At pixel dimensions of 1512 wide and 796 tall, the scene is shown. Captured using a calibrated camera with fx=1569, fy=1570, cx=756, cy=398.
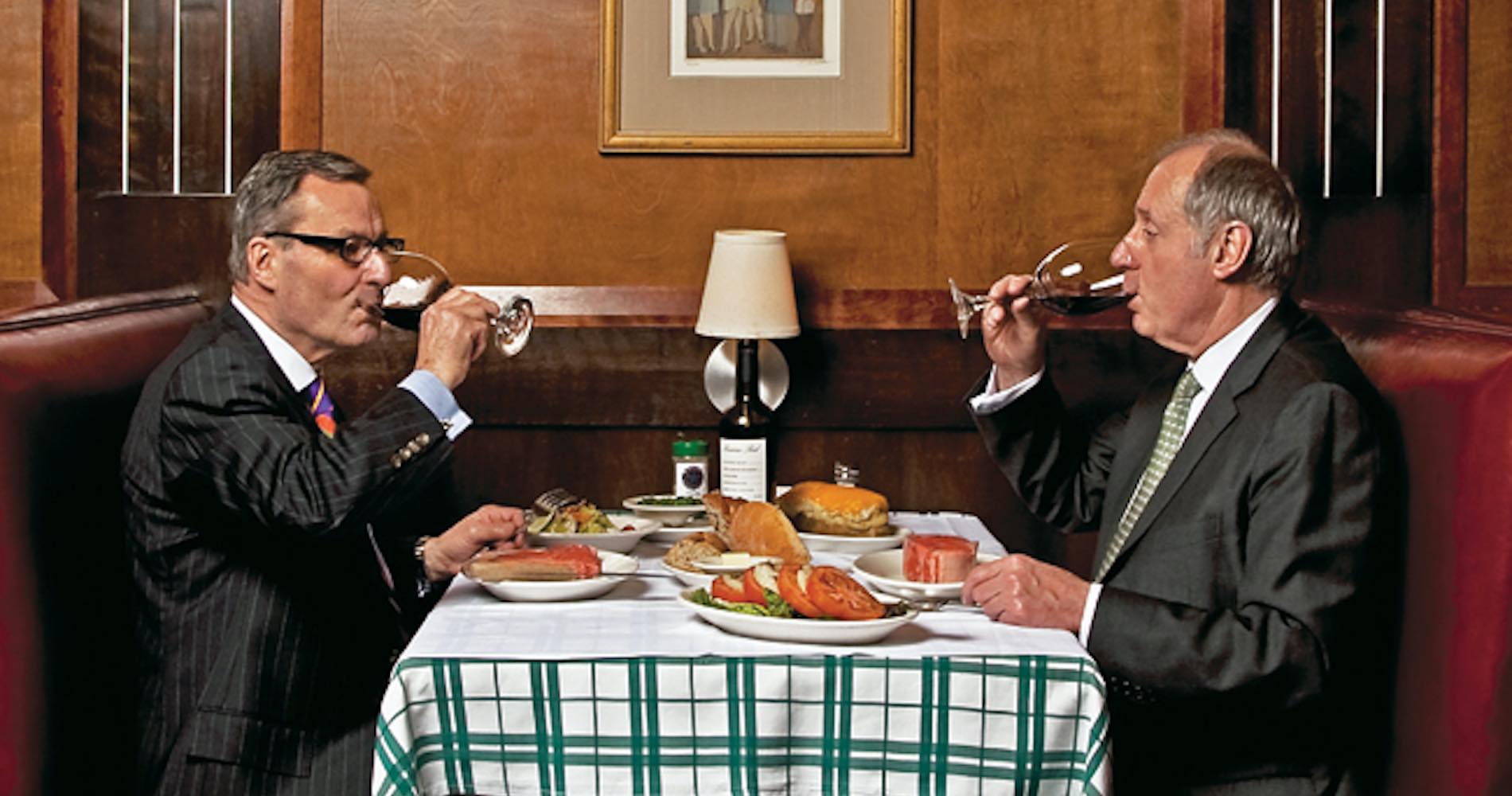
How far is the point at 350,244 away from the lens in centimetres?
252

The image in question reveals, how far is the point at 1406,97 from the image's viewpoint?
331 centimetres

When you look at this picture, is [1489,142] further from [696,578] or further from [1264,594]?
[696,578]

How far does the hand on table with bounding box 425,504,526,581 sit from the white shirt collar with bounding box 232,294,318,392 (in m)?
0.33

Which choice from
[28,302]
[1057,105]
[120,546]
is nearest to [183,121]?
[28,302]

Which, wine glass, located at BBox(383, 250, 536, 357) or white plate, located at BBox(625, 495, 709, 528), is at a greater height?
wine glass, located at BBox(383, 250, 536, 357)

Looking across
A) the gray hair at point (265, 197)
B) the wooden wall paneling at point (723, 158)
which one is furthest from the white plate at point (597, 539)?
the wooden wall paneling at point (723, 158)

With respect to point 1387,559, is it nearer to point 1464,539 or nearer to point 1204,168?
point 1464,539

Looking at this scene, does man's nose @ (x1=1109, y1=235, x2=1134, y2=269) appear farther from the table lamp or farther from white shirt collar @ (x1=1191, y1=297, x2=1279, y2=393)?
the table lamp

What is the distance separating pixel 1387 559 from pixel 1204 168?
637mm

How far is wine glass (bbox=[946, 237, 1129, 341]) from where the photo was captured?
8.44ft

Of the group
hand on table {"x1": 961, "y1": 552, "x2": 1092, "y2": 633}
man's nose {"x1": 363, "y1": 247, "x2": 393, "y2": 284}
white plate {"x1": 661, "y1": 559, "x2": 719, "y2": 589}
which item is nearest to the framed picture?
man's nose {"x1": 363, "y1": 247, "x2": 393, "y2": 284}

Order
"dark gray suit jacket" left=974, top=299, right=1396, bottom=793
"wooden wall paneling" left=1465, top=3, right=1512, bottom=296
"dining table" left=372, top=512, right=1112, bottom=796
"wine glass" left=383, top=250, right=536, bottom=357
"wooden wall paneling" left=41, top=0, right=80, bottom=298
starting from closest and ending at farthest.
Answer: "dining table" left=372, top=512, right=1112, bottom=796 < "dark gray suit jacket" left=974, top=299, right=1396, bottom=793 < "wine glass" left=383, top=250, right=536, bottom=357 < "wooden wall paneling" left=1465, top=3, right=1512, bottom=296 < "wooden wall paneling" left=41, top=0, right=80, bottom=298

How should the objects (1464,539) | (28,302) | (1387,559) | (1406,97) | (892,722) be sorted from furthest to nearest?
(28,302) < (1406,97) < (1387,559) < (1464,539) < (892,722)

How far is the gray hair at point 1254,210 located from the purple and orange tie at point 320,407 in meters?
1.36
